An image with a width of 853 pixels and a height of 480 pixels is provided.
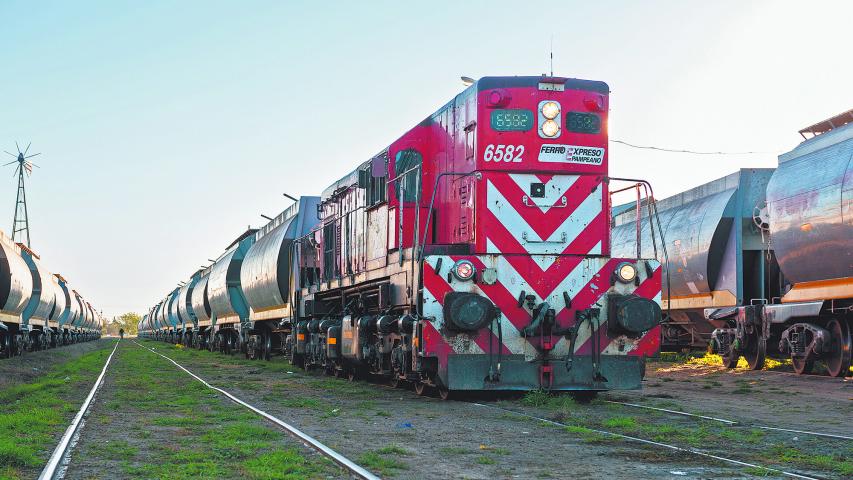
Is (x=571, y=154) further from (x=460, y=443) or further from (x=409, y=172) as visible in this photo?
(x=460, y=443)

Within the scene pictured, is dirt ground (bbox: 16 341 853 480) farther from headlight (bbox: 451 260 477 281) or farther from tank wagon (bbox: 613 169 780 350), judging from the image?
tank wagon (bbox: 613 169 780 350)

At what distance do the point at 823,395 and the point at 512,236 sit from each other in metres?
4.90

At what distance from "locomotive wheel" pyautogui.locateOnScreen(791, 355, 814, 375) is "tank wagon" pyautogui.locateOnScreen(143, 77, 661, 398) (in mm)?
6145

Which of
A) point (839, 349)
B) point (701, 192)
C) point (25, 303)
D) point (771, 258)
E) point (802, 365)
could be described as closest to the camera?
point (839, 349)

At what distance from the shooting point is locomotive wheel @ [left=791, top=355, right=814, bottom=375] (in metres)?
15.5

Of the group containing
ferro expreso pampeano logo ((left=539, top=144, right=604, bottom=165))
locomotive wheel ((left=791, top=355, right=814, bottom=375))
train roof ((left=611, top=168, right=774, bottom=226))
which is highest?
train roof ((left=611, top=168, right=774, bottom=226))

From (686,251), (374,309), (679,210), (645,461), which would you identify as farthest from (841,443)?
(679,210)

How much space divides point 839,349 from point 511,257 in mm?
7361

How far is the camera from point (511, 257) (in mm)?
10492

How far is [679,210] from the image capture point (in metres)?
21.0

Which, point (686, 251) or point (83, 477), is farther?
point (686, 251)

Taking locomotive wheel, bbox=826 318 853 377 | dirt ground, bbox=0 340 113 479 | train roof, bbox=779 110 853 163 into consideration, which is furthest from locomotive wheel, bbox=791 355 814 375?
dirt ground, bbox=0 340 113 479

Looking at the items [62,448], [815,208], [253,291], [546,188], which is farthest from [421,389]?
[253,291]

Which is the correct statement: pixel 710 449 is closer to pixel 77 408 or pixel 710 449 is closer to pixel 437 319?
pixel 437 319
